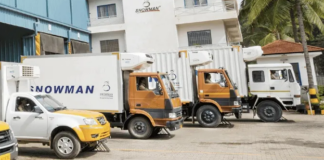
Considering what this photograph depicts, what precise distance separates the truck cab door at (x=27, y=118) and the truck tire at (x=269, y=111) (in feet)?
32.2

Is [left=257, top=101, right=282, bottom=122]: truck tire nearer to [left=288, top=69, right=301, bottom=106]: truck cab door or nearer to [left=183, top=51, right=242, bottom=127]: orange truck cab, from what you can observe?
[left=288, top=69, right=301, bottom=106]: truck cab door

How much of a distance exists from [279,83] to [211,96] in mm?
3552

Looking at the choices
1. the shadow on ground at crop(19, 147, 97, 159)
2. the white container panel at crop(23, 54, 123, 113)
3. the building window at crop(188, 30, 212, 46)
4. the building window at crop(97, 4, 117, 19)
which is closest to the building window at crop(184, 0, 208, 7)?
the building window at crop(188, 30, 212, 46)

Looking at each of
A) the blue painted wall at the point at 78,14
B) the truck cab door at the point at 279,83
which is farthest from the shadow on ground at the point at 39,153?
the blue painted wall at the point at 78,14

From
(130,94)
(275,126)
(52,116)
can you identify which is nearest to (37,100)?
(52,116)

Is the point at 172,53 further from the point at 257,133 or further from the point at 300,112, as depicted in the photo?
the point at 300,112

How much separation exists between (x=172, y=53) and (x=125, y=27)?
11030 mm

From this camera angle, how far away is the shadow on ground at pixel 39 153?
716 cm

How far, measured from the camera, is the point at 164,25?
21125mm

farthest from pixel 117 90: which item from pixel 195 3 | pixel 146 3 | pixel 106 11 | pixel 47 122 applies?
pixel 106 11

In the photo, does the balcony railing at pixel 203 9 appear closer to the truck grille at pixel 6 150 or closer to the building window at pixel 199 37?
the building window at pixel 199 37

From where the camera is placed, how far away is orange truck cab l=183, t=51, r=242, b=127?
11438mm

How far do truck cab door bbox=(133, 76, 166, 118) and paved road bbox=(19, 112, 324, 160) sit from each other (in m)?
1.11

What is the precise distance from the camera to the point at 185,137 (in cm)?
973
